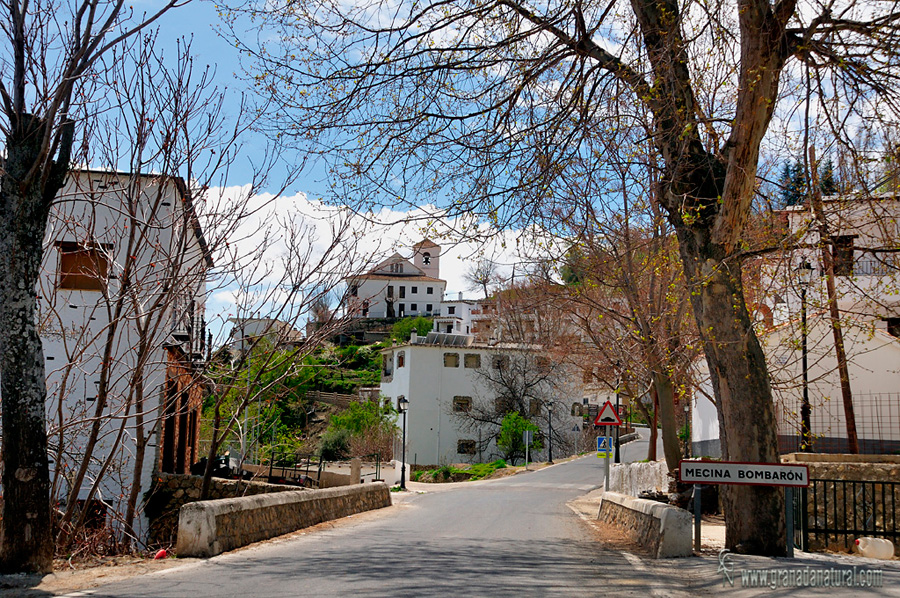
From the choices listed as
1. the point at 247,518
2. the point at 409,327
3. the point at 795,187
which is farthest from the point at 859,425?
the point at 409,327

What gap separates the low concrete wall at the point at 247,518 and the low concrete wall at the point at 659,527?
5.42m

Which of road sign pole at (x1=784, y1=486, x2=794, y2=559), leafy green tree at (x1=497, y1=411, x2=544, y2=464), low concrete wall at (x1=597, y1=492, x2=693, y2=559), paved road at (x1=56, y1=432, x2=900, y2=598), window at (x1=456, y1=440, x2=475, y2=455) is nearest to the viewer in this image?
paved road at (x1=56, y1=432, x2=900, y2=598)

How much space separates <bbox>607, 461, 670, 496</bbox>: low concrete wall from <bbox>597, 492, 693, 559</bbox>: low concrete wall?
9.67 m

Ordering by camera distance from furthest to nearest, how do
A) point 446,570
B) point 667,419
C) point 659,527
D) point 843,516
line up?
point 667,419, point 843,516, point 659,527, point 446,570

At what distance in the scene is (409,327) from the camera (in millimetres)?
87625

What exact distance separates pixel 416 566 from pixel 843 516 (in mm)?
8113

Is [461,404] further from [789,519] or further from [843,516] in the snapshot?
[789,519]

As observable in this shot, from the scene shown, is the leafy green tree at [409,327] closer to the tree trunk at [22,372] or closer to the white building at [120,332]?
the white building at [120,332]

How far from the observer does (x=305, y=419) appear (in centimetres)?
6038

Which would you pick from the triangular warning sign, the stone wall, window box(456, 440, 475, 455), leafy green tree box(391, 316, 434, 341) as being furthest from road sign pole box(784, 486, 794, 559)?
leafy green tree box(391, 316, 434, 341)

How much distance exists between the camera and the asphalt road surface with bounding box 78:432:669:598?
270 inches

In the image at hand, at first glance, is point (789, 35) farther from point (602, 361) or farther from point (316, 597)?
point (602, 361)

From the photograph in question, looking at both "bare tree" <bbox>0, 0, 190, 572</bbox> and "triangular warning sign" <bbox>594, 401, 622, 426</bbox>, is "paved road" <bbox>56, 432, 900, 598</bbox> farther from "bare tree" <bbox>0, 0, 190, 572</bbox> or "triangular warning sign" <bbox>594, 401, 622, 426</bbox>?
"triangular warning sign" <bbox>594, 401, 622, 426</bbox>

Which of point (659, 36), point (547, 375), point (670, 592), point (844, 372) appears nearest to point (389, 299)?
point (659, 36)
